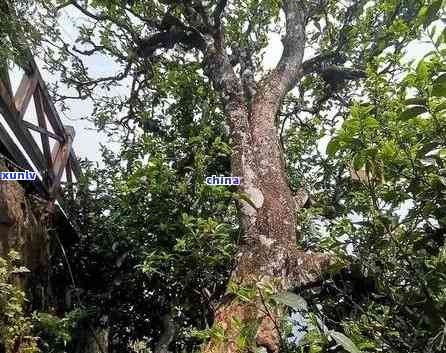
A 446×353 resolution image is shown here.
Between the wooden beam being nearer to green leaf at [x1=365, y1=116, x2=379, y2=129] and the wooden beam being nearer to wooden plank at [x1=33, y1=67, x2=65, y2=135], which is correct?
wooden plank at [x1=33, y1=67, x2=65, y2=135]

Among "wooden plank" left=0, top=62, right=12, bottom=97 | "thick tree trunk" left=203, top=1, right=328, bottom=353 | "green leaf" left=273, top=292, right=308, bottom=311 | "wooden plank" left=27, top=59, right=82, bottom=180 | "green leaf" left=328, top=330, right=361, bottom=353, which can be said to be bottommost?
"green leaf" left=328, top=330, right=361, bottom=353

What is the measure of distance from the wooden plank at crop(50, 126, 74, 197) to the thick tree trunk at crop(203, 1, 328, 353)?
199 cm

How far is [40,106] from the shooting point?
467 centimetres

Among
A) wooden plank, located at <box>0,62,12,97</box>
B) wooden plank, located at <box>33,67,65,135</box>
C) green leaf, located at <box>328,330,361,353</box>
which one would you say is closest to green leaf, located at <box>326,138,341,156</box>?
green leaf, located at <box>328,330,361,353</box>

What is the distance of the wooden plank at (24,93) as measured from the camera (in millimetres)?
4086

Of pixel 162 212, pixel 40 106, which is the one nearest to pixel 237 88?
pixel 162 212

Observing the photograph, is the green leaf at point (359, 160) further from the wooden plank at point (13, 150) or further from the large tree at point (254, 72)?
the wooden plank at point (13, 150)

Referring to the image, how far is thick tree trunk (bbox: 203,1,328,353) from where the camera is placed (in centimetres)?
270

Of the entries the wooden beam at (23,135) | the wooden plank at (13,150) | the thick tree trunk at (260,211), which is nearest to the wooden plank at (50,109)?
the wooden beam at (23,135)

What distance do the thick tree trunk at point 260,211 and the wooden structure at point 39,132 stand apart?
191cm

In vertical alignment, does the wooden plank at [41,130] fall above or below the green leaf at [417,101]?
above

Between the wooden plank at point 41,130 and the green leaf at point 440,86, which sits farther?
the wooden plank at point 41,130

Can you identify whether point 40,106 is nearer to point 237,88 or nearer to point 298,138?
point 237,88

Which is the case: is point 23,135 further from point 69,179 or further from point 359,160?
point 359,160
